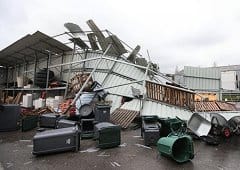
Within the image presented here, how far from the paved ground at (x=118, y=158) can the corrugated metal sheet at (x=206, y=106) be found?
325 cm

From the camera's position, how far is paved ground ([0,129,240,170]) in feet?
17.3

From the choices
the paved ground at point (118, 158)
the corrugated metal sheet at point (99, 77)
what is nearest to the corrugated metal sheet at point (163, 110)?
the paved ground at point (118, 158)

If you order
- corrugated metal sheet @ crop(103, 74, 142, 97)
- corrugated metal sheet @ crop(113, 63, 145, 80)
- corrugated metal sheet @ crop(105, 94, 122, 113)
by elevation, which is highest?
corrugated metal sheet @ crop(113, 63, 145, 80)

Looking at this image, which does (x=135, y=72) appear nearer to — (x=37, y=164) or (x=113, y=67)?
(x=113, y=67)

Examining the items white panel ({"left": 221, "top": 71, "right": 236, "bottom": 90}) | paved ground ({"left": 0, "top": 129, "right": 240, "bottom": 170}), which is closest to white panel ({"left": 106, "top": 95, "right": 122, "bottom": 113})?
paved ground ({"left": 0, "top": 129, "right": 240, "bottom": 170})

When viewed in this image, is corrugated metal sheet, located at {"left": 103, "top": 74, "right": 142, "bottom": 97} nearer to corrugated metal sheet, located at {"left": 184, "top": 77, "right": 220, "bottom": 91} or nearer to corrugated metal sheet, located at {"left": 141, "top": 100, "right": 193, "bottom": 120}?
corrugated metal sheet, located at {"left": 141, "top": 100, "right": 193, "bottom": 120}

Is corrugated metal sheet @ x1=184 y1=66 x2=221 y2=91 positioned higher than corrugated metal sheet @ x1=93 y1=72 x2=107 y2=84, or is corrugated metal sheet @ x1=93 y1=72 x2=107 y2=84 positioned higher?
corrugated metal sheet @ x1=184 y1=66 x2=221 y2=91

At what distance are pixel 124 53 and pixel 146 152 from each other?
8.49m

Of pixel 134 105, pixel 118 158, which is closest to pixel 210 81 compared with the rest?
pixel 134 105

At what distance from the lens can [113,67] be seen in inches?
556

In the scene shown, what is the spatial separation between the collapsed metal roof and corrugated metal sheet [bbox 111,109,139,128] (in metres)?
6.52

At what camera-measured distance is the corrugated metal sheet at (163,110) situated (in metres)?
10.2

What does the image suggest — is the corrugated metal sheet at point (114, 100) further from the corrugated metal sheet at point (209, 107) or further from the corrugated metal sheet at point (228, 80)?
the corrugated metal sheet at point (228, 80)

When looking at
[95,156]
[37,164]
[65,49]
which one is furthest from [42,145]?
[65,49]
